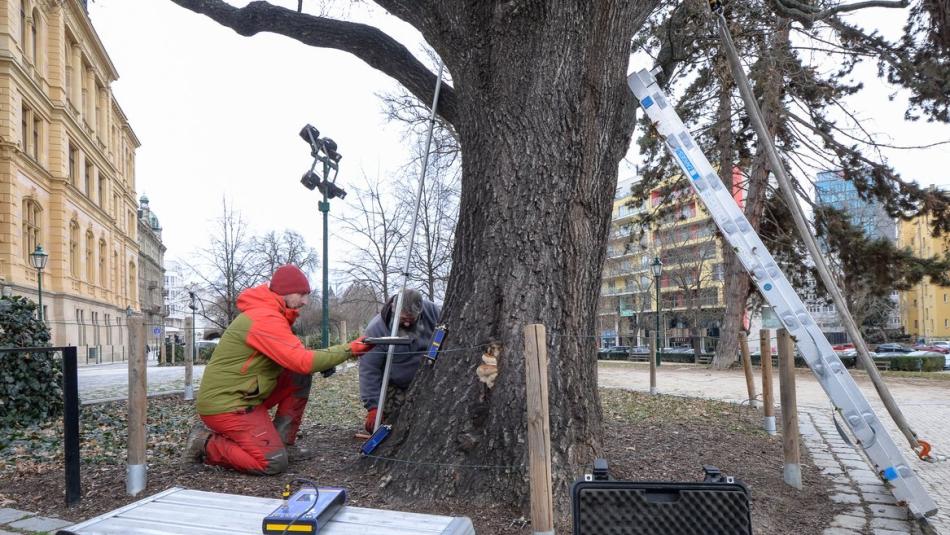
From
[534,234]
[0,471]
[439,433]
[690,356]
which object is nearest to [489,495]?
[439,433]

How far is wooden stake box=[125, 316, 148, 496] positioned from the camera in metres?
3.81

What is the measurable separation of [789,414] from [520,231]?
240 centimetres

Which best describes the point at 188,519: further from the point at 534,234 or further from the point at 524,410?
the point at 534,234

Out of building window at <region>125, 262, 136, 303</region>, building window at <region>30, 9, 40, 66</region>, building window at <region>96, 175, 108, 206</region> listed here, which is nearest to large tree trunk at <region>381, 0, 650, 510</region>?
building window at <region>30, 9, 40, 66</region>

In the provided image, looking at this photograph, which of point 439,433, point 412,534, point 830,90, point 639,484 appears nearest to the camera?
point 412,534

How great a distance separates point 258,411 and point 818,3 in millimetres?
8191

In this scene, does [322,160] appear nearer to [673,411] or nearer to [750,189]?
[673,411]

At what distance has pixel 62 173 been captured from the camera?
38.8m

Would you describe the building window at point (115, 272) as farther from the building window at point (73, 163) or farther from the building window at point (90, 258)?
the building window at point (73, 163)

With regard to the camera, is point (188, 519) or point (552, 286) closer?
point (188, 519)

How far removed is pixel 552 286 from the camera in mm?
3746

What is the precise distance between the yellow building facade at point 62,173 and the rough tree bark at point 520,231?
23.8 meters

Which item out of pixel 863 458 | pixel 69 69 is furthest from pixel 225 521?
pixel 69 69

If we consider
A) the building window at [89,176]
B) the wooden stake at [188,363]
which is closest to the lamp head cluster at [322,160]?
the wooden stake at [188,363]
